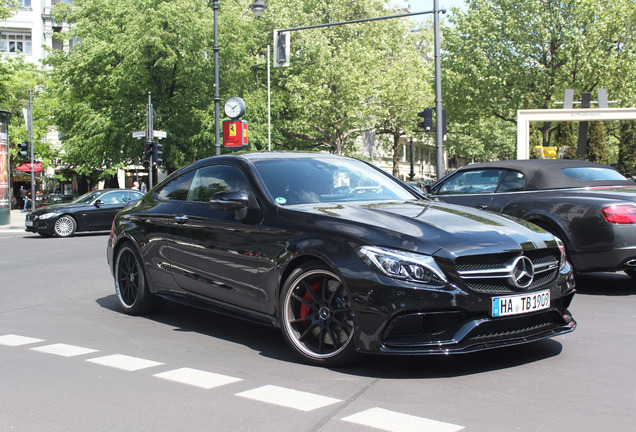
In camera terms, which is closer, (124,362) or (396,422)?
(396,422)

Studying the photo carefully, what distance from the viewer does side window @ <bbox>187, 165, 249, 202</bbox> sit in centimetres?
613

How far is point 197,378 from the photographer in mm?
4824

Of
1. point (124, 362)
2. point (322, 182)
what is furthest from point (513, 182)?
point (124, 362)

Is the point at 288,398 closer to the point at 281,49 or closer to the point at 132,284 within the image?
the point at 132,284

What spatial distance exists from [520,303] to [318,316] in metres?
1.34

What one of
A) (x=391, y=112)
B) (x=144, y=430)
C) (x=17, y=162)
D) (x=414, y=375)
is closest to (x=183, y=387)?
(x=144, y=430)

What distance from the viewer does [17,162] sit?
51.3 metres

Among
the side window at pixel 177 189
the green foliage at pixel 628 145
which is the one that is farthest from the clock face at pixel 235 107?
the green foliage at pixel 628 145

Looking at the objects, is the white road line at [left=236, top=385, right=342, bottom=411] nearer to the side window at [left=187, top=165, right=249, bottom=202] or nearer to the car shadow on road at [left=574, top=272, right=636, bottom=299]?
the side window at [left=187, top=165, right=249, bottom=202]

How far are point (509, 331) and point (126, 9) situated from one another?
3438 cm

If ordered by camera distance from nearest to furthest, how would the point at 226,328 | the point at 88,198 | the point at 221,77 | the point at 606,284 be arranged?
1. the point at 226,328
2. the point at 606,284
3. the point at 88,198
4. the point at 221,77

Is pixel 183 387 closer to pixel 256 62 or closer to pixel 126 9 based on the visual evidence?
pixel 126 9

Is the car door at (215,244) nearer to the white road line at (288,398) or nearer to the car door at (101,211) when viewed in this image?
the white road line at (288,398)

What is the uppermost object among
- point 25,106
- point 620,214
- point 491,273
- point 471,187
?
point 25,106
